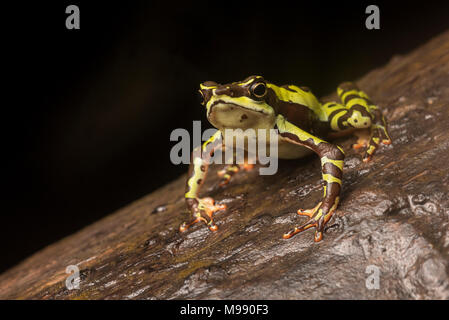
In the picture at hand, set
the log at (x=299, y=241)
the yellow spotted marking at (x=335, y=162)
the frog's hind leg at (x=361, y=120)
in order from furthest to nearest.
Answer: the frog's hind leg at (x=361, y=120), the yellow spotted marking at (x=335, y=162), the log at (x=299, y=241)

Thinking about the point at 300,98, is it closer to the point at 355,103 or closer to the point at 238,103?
the point at 355,103

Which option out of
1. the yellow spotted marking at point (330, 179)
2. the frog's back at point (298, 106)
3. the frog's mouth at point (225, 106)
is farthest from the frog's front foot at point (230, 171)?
the yellow spotted marking at point (330, 179)

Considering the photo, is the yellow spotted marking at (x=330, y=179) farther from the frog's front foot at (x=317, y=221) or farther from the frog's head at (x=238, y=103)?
the frog's head at (x=238, y=103)

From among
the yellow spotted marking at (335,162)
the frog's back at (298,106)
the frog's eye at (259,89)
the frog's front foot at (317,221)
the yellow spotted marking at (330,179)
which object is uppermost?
the frog's eye at (259,89)

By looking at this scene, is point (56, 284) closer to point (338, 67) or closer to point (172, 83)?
point (172, 83)

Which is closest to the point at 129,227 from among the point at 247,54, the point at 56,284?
the point at 56,284

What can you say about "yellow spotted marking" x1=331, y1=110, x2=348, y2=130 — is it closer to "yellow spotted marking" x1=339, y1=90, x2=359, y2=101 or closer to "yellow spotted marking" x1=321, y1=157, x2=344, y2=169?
"yellow spotted marking" x1=339, y1=90, x2=359, y2=101
